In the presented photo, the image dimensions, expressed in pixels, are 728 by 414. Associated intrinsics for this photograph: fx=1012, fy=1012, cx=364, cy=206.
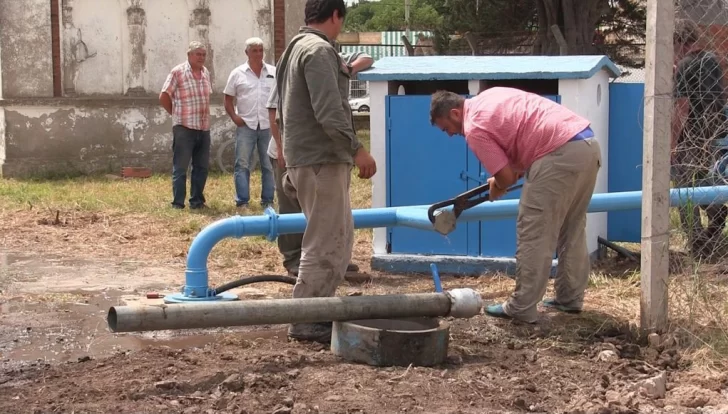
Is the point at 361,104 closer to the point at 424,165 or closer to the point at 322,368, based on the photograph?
the point at 424,165

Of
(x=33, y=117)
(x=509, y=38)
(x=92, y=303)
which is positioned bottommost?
(x=92, y=303)

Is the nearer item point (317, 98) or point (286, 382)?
point (286, 382)

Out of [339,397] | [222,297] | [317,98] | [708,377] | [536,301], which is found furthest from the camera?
[222,297]

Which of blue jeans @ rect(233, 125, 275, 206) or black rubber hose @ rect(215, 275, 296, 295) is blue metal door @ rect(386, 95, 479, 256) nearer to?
black rubber hose @ rect(215, 275, 296, 295)

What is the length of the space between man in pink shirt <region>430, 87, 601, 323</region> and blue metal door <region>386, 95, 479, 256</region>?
1.92 metres

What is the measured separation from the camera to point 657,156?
5.55 metres

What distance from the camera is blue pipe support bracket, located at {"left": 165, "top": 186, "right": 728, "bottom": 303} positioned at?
6547mm

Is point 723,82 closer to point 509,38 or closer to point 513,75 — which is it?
point 513,75

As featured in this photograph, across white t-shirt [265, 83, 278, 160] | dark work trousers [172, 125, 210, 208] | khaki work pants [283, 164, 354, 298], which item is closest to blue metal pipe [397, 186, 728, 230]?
khaki work pants [283, 164, 354, 298]

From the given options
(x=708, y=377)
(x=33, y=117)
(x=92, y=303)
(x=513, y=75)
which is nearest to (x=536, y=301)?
(x=708, y=377)

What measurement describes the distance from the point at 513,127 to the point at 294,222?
1.67m

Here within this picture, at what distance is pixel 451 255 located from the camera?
321 inches

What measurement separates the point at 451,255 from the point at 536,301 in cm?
209

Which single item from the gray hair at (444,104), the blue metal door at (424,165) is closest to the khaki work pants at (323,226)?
the gray hair at (444,104)
